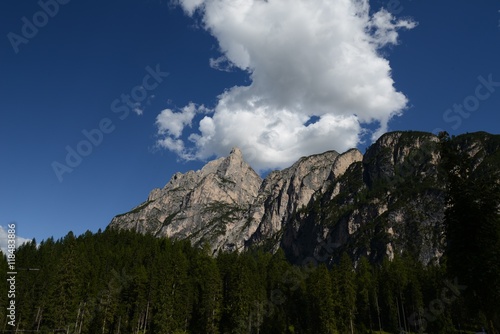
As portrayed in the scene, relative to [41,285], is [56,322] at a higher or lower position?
lower

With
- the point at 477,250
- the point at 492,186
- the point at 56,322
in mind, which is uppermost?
the point at 492,186

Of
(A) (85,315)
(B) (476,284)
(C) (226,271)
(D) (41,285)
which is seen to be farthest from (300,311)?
(B) (476,284)

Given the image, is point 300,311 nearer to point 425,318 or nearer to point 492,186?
point 425,318

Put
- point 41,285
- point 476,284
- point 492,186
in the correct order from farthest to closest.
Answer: point 41,285, point 492,186, point 476,284

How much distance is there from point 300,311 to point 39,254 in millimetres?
74608

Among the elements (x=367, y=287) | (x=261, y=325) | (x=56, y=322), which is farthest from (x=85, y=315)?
A: (x=367, y=287)

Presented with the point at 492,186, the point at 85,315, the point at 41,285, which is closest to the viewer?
the point at 492,186

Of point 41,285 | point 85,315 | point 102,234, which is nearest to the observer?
point 85,315

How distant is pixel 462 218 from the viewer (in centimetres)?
2408

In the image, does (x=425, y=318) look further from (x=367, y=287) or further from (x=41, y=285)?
(x=41, y=285)

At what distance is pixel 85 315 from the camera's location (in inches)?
2960

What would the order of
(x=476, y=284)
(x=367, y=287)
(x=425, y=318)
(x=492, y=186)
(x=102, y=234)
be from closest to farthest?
1. (x=476, y=284)
2. (x=492, y=186)
3. (x=425, y=318)
4. (x=367, y=287)
5. (x=102, y=234)

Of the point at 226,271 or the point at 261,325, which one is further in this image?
the point at 226,271

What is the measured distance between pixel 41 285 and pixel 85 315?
1647 cm
